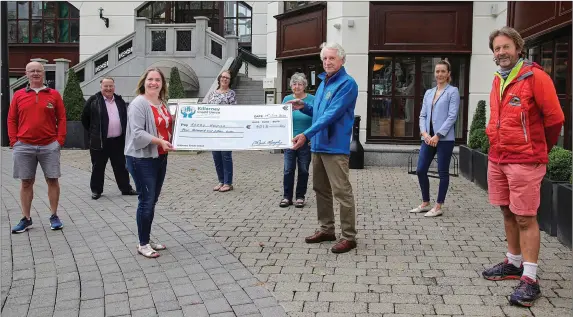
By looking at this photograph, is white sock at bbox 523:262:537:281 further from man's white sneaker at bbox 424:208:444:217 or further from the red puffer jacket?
Result: man's white sneaker at bbox 424:208:444:217

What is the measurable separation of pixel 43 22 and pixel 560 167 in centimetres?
2483

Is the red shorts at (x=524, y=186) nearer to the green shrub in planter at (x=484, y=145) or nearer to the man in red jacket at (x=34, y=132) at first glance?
the man in red jacket at (x=34, y=132)

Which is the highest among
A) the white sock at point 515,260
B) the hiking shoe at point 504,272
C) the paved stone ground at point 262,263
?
the white sock at point 515,260

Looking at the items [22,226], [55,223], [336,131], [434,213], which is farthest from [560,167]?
[22,226]

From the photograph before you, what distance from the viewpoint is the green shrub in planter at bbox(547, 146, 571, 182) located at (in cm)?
656

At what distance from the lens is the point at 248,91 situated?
796 inches

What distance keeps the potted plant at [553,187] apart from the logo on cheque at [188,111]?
395 cm

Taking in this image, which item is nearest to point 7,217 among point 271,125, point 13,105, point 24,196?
point 24,196

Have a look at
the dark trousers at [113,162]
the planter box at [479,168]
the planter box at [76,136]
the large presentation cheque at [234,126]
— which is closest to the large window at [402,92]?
the planter box at [479,168]

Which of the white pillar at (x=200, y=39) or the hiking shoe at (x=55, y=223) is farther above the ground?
the white pillar at (x=200, y=39)

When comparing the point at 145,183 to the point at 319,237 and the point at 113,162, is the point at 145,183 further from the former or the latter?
the point at 113,162

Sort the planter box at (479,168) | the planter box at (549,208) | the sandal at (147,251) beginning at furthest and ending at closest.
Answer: the planter box at (479,168), the planter box at (549,208), the sandal at (147,251)

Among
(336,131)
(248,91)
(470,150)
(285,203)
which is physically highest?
(248,91)

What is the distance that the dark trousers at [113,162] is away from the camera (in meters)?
9.08
